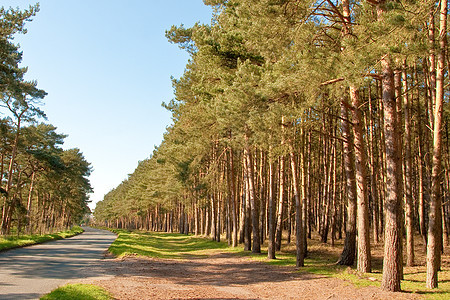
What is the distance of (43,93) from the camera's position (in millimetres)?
27406

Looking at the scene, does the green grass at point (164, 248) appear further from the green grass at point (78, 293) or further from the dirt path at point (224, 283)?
the green grass at point (78, 293)

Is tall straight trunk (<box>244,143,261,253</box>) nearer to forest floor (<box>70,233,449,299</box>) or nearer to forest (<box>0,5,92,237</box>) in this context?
forest floor (<box>70,233,449,299</box>)

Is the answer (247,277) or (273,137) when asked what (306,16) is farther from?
(247,277)

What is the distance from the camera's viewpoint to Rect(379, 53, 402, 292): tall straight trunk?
30.1 ft

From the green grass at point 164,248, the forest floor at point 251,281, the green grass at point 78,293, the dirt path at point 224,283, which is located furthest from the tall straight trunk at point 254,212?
the green grass at point 78,293

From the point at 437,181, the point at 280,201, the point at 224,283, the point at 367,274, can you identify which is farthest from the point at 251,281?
the point at 437,181

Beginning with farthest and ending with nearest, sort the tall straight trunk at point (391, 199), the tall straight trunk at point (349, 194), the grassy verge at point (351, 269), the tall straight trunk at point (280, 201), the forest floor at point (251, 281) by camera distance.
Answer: the tall straight trunk at point (280, 201) < the tall straight trunk at point (349, 194) < the forest floor at point (251, 281) < the grassy verge at point (351, 269) < the tall straight trunk at point (391, 199)

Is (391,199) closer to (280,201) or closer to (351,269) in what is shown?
(351,269)

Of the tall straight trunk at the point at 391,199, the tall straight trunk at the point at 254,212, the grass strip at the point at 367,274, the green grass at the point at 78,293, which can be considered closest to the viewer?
the green grass at the point at 78,293

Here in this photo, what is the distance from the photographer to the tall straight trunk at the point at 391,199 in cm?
917

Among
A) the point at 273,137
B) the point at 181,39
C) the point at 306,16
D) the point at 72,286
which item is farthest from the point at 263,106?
the point at 181,39

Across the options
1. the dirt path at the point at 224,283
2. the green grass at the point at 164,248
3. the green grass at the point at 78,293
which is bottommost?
the green grass at the point at 164,248

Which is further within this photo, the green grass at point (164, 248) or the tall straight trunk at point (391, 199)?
the green grass at point (164, 248)

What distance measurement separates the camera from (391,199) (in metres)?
9.48
